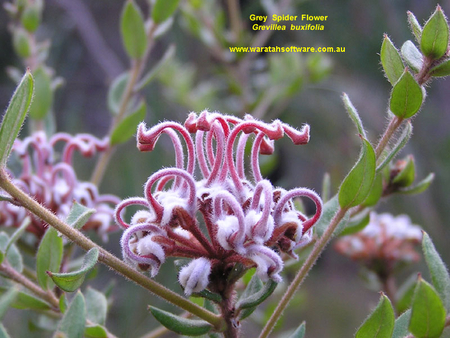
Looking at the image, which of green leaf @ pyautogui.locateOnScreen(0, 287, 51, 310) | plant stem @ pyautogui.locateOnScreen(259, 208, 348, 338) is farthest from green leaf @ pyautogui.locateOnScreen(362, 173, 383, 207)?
green leaf @ pyautogui.locateOnScreen(0, 287, 51, 310)

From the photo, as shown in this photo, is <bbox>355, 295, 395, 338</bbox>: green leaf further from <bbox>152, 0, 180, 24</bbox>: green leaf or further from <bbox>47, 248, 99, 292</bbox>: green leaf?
<bbox>152, 0, 180, 24</bbox>: green leaf

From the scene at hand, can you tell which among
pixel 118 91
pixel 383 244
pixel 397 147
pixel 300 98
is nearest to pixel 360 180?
pixel 397 147

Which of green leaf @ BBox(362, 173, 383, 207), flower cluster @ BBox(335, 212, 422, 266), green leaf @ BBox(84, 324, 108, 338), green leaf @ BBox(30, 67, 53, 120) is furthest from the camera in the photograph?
flower cluster @ BBox(335, 212, 422, 266)

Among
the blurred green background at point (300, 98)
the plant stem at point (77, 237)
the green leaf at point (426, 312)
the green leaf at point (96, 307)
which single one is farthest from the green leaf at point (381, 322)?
A: the blurred green background at point (300, 98)

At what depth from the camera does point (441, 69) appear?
39 centimetres

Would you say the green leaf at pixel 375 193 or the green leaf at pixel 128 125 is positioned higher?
the green leaf at pixel 375 193

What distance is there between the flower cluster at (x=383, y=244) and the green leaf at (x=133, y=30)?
0.55 meters

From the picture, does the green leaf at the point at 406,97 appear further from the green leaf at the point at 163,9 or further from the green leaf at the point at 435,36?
the green leaf at the point at 163,9

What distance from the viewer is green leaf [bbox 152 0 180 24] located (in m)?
0.70

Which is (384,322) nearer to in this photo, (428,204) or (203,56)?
(428,204)

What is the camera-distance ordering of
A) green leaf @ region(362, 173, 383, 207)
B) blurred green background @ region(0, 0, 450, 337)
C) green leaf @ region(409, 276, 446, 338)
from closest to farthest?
green leaf @ region(409, 276, 446, 338) < green leaf @ region(362, 173, 383, 207) < blurred green background @ region(0, 0, 450, 337)

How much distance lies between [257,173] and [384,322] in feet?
0.52

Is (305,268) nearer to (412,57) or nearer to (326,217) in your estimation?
(326,217)

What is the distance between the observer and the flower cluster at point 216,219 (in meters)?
0.37
